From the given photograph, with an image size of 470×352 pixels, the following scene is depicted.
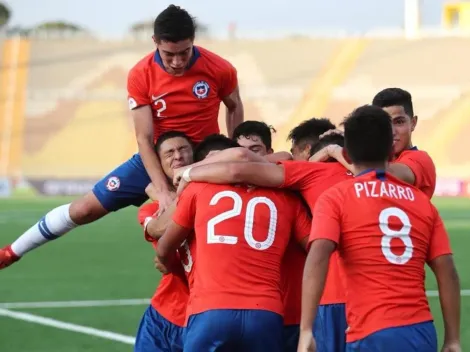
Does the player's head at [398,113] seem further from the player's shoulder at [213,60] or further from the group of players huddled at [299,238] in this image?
the player's shoulder at [213,60]

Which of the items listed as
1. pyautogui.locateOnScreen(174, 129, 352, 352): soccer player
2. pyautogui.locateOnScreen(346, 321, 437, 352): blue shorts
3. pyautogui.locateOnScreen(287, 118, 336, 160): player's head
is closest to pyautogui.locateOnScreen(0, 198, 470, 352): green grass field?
pyautogui.locateOnScreen(287, 118, 336, 160): player's head

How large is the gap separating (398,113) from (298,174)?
1009 mm

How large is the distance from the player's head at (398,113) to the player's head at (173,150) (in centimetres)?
131

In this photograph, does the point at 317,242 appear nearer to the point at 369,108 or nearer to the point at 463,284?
the point at 369,108

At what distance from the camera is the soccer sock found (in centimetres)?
851

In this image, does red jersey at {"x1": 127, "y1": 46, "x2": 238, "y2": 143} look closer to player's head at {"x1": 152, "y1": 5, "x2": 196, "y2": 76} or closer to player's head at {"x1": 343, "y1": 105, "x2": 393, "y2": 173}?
player's head at {"x1": 152, "y1": 5, "x2": 196, "y2": 76}

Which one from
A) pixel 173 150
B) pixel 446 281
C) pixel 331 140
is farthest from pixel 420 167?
pixel 173 150

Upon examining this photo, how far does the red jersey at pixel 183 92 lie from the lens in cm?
750

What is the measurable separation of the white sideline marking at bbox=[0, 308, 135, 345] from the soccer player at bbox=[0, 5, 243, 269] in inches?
66.1

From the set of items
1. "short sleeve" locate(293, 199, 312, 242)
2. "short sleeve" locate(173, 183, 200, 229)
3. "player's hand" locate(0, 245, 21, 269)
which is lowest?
"player's hand" locate(0, 245, 21, 269)

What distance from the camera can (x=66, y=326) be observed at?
10.4 meters

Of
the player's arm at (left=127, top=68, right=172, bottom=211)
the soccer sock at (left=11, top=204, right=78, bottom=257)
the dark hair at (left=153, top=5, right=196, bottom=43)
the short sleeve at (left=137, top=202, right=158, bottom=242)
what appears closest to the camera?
the short sleeve at (left=137, top=202, right=158, bottom=242)

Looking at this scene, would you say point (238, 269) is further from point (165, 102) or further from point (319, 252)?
point (165, 102)

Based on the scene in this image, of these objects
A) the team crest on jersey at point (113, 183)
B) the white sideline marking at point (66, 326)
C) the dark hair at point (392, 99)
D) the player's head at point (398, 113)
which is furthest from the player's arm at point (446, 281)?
the white sideline marking at point (66, 326)
